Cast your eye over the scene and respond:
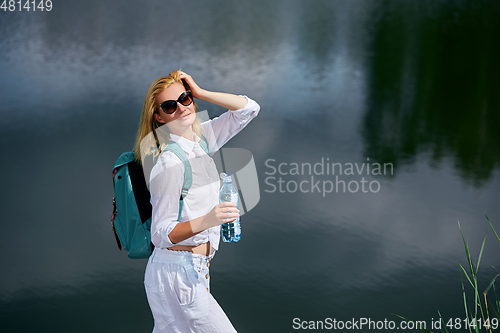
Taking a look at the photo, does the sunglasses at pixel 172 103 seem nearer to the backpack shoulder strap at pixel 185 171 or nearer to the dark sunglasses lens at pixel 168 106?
the dark sunglasses lens at pixel 168 106

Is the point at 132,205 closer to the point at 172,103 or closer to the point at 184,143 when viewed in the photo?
the point at 184,143

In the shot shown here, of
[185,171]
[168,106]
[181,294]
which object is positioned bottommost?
[181,294]

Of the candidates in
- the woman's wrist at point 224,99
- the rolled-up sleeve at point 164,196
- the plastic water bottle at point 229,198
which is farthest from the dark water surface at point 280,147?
the rolled-up sleeve at point 164,196

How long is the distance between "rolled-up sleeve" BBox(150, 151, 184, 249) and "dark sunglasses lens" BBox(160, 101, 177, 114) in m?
0.23

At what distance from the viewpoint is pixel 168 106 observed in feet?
5.94

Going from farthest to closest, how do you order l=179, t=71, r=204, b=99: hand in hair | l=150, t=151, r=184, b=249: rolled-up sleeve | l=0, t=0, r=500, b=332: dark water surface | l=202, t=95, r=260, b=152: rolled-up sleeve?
l=0, t=0, r=500, b=332: dark water surface → l=202, t=95, r=260, b=152: rolled-up sleeve → l=179, t=71, r=204, b=99: hand in hair → l=150, t=151, r=184, b=249: rolled-up sleeve

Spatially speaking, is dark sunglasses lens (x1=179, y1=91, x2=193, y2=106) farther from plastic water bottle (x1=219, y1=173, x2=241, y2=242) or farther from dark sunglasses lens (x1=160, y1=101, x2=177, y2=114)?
plastic water bottle (x1=219, y1=173, x2=241, y2=242)

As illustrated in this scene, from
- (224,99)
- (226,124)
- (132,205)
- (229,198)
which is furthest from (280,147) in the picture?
(132,205)

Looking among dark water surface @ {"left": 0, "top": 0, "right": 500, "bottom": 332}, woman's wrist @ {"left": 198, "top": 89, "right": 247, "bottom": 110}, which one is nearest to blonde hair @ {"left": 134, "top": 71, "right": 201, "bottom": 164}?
woman's wrist @ {"left": 198, "top": 89, "right": 247, "bottom": 110}

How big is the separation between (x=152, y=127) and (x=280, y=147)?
191 inches

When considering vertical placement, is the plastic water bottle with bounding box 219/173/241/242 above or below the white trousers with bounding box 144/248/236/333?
above

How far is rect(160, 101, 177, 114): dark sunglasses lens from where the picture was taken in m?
1.81

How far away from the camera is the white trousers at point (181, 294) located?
5.92ft

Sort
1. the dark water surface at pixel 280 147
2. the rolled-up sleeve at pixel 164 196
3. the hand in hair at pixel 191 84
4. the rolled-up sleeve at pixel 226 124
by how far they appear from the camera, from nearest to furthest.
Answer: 1. the rolled-up sleeve at pixel 164 196
2. the hand in hair at pixel 191 84
3. the rolled-up sleeve at pixel 226 124
4. the dark water surface at pixel 280 147
